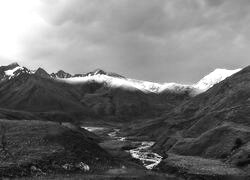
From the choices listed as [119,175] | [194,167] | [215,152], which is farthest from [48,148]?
[215,152]

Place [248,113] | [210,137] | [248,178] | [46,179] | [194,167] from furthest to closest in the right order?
[248,113] < [210,137] < [194,167] < [248,178] < [46,179]

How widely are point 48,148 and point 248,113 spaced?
113 metres

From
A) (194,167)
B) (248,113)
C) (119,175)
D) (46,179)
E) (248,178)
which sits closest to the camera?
(46,179)

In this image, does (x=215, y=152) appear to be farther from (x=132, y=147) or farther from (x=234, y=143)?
(x=132, y=147)

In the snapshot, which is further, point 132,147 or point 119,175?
point 132,147

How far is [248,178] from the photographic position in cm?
7950

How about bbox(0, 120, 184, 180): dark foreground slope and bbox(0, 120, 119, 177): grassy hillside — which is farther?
bbox(0, 120, 119, 177): grassy hillside

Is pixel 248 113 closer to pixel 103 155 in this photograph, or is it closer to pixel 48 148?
pixel 103 155

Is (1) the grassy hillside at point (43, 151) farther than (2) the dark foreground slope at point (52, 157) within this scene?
Yes

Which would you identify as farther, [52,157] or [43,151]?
[43,151]

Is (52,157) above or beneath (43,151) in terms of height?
beneath

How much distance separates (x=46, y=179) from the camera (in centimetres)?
6694

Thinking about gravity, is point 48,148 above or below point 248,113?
below

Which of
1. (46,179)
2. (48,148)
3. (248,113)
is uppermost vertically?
(248,113)
